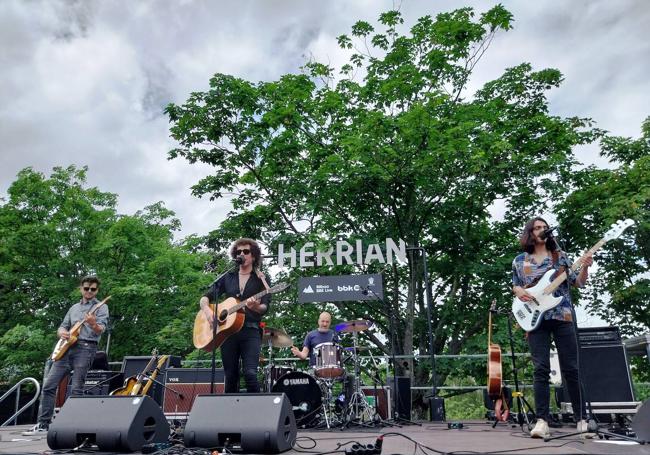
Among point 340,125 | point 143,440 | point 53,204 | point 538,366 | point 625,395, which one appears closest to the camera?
point 143,440

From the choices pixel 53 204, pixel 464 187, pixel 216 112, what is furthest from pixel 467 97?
pixel 53 204

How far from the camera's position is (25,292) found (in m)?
18.6

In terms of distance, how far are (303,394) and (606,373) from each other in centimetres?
355

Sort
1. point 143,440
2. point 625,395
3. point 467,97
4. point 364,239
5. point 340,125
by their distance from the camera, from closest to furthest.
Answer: point 143,440 < point 625,395 < point 364,239 < point 340,125 < point 467,97

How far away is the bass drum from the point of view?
5797mm

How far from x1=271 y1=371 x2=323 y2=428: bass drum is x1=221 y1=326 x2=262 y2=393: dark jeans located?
6.03 ft

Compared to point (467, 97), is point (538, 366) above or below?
below

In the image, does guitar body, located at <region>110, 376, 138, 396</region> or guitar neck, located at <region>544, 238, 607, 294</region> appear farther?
guitar body, located at <region>110, 376, 138, 396</region>

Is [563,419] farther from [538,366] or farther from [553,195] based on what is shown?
[553,195]

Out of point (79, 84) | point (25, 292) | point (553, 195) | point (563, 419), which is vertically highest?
point (79, 84)

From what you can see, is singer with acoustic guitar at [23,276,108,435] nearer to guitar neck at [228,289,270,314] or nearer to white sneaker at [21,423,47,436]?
white sneaker at [21,423,47,436]

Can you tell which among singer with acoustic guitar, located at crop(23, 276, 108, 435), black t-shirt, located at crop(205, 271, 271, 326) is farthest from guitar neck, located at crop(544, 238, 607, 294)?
singer with acoustic guitar, located at crop(23, 276, 108, 435)

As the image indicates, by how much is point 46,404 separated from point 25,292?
1595 centimetres

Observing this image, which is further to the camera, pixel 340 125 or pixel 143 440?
pixel 340 125
